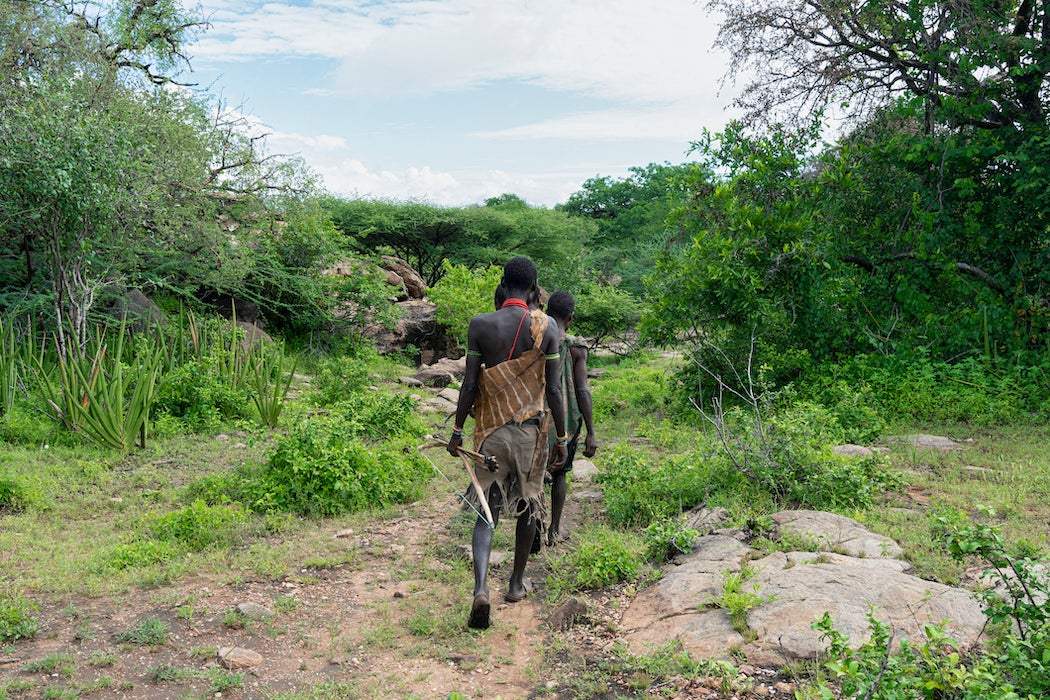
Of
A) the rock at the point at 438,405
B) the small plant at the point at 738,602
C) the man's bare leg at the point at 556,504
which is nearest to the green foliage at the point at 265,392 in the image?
the rock at the point at 438,405

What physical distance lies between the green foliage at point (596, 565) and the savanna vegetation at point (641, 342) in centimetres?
2

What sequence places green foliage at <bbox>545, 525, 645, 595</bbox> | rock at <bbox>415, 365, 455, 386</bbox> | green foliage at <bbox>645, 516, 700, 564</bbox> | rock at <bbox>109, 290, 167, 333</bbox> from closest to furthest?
1. green foliage at <bbox>545, 525, 645, 595</bbox>
2. green foliage at <bbox>645, 516, 700, 564</bbox>
3. rock at <bbox>109, 290, 167, 333</bbox>
4. rock at <bbox>415, 365, 455, 386</bbox>

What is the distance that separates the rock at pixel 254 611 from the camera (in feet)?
13.6

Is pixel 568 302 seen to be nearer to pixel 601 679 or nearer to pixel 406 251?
pixel 601 679

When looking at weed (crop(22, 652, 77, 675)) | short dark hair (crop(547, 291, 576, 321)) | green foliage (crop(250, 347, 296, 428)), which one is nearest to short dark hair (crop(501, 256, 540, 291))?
short dark hair (crop(547, 291, 576, 321))

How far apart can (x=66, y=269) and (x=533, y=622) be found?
701 centimetres

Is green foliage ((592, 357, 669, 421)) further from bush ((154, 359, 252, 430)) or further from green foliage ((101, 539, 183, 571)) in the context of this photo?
green foliage ((101, 539, 183, 571))

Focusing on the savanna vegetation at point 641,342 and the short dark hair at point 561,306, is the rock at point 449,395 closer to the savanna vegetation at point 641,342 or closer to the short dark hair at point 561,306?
the savanna vegetation at point 641,342

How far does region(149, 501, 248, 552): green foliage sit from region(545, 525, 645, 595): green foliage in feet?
6.92

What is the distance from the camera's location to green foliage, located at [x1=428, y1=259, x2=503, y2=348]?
14.6m

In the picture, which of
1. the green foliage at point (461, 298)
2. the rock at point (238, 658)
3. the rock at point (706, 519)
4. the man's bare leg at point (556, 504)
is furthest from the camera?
the green foliage at point (461, 298)

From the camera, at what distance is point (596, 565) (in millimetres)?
4477

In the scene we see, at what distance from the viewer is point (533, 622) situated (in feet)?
13.6

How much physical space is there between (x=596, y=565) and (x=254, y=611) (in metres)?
1.82
